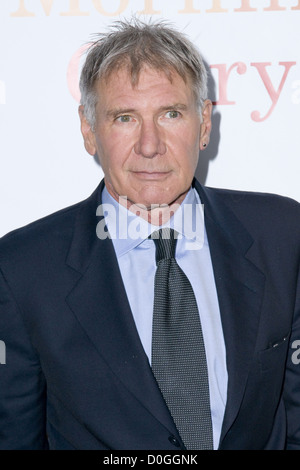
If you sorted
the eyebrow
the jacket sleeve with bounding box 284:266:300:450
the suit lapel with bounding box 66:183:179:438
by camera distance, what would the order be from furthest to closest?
1. the jacket sleeve with bounding box 284:266:300:450
2. the eyebrow
3. the suit lapel with bounding box 66:183:179:438

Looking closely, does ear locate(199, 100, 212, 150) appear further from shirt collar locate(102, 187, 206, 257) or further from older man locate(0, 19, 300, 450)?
shirt collar locate(102, 187, 206, 257)

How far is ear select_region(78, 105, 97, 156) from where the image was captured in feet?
6.63

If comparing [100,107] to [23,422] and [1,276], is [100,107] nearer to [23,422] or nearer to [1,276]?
[1,276]

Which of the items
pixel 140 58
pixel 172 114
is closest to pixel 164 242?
pixel 172 114

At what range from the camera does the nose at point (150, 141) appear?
1.83m

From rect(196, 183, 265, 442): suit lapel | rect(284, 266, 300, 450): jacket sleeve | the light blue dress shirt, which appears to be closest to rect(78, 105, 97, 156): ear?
the light blue dress shirt

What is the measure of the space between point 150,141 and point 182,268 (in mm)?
350

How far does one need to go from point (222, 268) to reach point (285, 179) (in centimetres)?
47

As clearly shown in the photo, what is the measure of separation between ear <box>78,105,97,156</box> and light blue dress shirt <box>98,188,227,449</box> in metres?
0.13

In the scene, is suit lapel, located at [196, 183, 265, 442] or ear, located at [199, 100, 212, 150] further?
ear, located at [199, 100, 212, 150]

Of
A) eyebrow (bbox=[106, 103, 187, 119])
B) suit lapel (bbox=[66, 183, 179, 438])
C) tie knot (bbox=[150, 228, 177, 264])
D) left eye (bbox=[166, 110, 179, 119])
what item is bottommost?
suit lapel (bbox=[66, 183, 179, 438])

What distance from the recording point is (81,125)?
6.72ft

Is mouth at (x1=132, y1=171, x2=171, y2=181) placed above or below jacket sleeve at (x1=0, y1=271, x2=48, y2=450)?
above

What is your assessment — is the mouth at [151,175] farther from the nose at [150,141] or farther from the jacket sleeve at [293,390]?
the jacket sleeve at [293,390]
